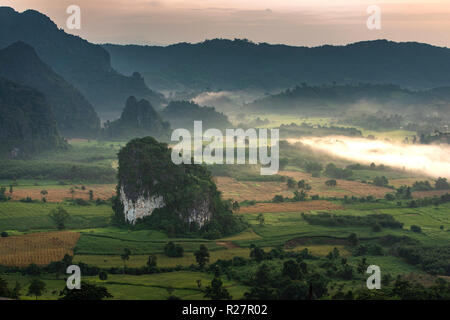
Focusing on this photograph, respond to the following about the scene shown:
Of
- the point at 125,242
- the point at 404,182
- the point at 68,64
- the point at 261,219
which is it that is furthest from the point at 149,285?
the point at 68,64

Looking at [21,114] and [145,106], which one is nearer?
[21,114]

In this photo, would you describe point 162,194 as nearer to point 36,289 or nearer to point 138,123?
point 36,289

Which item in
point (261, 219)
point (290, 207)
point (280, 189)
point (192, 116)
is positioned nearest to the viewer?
point (261, 219)

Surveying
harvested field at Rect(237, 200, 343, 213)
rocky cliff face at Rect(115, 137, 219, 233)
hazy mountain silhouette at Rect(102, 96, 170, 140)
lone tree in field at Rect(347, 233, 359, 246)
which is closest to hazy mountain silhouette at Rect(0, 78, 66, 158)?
hazy mountain silhouette at Rect(102, 96, 170, 140)

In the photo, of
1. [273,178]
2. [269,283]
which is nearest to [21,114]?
[273,178]

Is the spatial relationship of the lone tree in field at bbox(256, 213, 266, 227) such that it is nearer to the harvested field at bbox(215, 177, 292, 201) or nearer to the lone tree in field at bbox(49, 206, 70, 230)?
the harvested field at bbox(215, 177, 292, 201)
